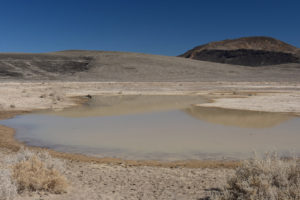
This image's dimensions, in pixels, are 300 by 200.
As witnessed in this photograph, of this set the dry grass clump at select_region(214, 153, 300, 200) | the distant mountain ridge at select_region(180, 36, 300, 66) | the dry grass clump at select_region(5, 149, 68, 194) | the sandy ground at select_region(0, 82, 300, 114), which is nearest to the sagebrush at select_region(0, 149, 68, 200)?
the dry grass clump at select_region(5, 149, 68, 194)

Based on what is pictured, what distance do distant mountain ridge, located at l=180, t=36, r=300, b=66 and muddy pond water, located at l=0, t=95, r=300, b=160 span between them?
115m

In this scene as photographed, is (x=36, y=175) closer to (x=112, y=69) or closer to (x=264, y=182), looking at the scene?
(x=264, y=182)

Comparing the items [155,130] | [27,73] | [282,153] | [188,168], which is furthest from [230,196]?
[27,73]

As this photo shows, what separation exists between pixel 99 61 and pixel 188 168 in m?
70.2

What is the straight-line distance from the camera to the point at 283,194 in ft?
11.7

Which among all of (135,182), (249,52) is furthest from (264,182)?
(249,52)

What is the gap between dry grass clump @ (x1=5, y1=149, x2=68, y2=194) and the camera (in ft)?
14.8

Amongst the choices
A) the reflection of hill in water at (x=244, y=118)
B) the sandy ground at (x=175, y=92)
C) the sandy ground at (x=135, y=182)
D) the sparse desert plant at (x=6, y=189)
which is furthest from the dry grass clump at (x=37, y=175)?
the sandy ground at (x=175, y=92)

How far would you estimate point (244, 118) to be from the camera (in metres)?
13.1

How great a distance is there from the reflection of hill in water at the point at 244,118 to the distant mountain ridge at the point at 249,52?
370ft

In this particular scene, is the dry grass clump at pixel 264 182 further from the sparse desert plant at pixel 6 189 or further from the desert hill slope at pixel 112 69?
the desert hill slope at pixel 112 69

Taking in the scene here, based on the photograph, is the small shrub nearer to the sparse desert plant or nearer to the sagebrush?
the sagebrush

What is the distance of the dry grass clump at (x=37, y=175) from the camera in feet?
14.8

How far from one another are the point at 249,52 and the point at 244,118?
12966cm
